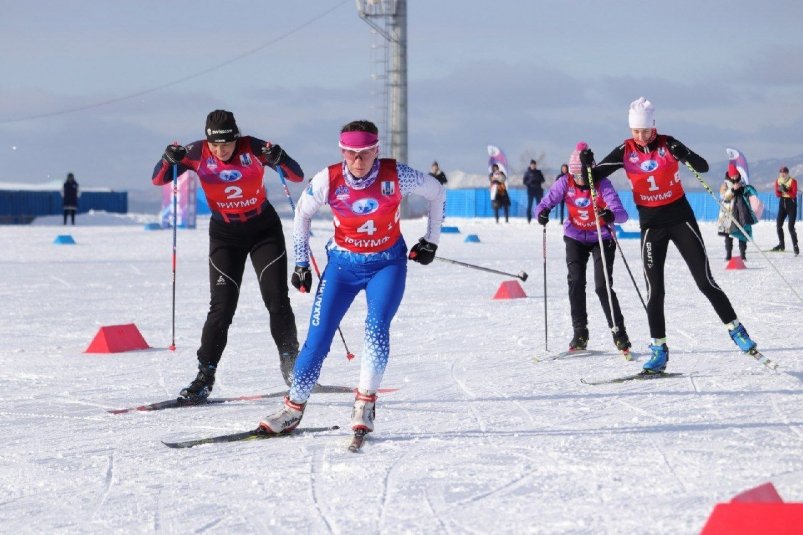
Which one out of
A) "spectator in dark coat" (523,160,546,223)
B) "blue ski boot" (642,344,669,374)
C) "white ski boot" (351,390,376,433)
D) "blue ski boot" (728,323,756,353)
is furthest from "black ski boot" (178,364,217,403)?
"spectator in dark coat" (523,160,546,223)

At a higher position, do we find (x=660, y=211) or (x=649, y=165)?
(x=649, y=165)

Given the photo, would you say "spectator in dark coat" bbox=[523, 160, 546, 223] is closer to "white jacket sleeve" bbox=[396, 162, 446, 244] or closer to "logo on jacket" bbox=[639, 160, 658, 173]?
"logo on jacket" bbox=[639, 160, 658, 173]

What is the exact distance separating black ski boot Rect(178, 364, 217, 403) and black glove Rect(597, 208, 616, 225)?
2993 millimetres

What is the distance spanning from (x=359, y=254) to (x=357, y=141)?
1.88 ft

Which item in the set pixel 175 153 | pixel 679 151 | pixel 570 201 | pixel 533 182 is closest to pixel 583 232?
pixel 570 201

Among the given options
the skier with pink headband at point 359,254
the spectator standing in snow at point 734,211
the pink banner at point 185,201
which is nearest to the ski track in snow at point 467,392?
the skier with pink headband at point 359,254

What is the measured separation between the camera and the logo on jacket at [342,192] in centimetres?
565

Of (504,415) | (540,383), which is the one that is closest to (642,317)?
(540,383)

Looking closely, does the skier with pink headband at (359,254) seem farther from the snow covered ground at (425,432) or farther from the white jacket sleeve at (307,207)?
the snow covered ground at (425,432)

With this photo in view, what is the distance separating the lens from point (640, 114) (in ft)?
25.0

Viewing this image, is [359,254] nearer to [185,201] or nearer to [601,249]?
[601,249]

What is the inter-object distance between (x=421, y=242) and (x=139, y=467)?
70.4 inches

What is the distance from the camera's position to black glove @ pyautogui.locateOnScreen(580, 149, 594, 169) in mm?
8172

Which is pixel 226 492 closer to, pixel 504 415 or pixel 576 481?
pixel 576 481
